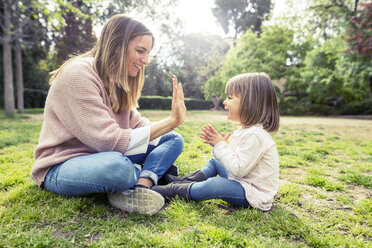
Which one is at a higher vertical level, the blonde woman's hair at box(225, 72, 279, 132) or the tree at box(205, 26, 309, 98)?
the tree at box(205, 26, 309, 98)

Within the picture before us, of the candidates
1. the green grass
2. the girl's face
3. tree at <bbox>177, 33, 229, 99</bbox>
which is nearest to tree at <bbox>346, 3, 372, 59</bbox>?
tree at <bbox>177, 33, 229, 99</bbox>

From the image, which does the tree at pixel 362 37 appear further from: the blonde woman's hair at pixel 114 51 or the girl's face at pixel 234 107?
the blonde woman's hair at pixel 114 51

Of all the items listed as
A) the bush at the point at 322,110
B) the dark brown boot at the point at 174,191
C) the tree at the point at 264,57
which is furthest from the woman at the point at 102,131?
the bush at the point at 322,110

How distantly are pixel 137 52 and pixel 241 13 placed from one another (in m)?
33.8

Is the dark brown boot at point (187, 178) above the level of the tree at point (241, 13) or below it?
below

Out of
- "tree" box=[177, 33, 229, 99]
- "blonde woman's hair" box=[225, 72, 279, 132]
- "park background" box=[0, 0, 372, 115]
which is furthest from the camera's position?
"tree" box=[177, 33, 229, 99]

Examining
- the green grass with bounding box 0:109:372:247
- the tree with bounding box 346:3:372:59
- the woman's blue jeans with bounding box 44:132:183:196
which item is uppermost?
the tree with bounding box 346:3:372:59

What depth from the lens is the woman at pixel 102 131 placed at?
1.77 metres

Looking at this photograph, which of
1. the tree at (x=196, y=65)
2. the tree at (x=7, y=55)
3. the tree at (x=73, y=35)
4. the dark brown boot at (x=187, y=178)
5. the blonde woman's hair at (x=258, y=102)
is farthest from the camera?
the tree at (x=196, y=65)

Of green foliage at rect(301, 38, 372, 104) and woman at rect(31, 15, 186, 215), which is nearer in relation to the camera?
woman at rect(31, 15, 186, 215)

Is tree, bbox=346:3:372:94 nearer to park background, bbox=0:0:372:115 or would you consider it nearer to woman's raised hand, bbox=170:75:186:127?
park background, bbox=0:0:372:115

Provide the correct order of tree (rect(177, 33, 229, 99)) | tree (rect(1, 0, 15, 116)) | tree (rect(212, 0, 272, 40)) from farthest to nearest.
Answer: tree (rect(212, 0, 272, 40)), tree (rect(177, 33, 229, 99)), tree (rect(1, 0, 15, 116))

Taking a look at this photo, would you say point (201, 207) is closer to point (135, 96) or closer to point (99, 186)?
point (99, 186)

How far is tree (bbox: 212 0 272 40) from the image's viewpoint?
3048cm
